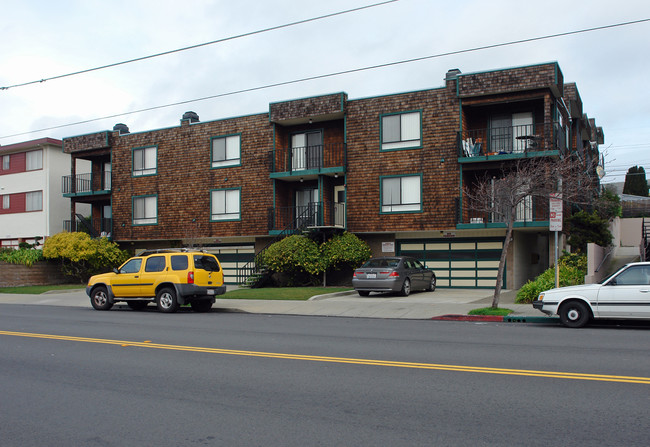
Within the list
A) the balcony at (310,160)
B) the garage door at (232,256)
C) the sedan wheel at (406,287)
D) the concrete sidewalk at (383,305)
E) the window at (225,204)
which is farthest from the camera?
the garage door at (232,256)

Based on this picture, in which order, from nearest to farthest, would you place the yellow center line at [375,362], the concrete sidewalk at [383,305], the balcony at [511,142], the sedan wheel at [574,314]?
the yellow center line at [375,362]
the sedan wheel at [574,314]
the concrete sidewalk at [383,305]
the balcony at [511,142]

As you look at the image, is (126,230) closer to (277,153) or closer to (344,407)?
(277,153)

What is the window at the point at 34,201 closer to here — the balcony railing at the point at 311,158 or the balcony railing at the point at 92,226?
the balcony railing at the point at 92,226

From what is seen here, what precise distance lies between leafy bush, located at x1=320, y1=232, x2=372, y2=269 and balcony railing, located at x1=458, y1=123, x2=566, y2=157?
231 inches

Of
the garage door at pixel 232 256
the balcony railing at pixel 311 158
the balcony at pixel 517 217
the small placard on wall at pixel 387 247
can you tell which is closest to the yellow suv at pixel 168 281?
the balcony railing at pixel 311 158

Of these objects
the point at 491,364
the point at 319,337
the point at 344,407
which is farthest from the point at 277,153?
the point at 344,407

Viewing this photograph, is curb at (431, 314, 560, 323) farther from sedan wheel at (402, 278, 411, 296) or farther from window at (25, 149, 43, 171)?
window at (25, 149, 43, 171)

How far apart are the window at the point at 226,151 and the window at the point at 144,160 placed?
4.09 meters

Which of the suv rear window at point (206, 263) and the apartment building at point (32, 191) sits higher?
the apartment building at point (32, 191)

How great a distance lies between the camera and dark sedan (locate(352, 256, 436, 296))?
21156 mm

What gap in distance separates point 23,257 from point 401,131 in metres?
21.3

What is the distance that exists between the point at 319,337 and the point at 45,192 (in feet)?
105

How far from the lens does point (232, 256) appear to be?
32.2 metres

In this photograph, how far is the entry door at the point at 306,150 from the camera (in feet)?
94.5
